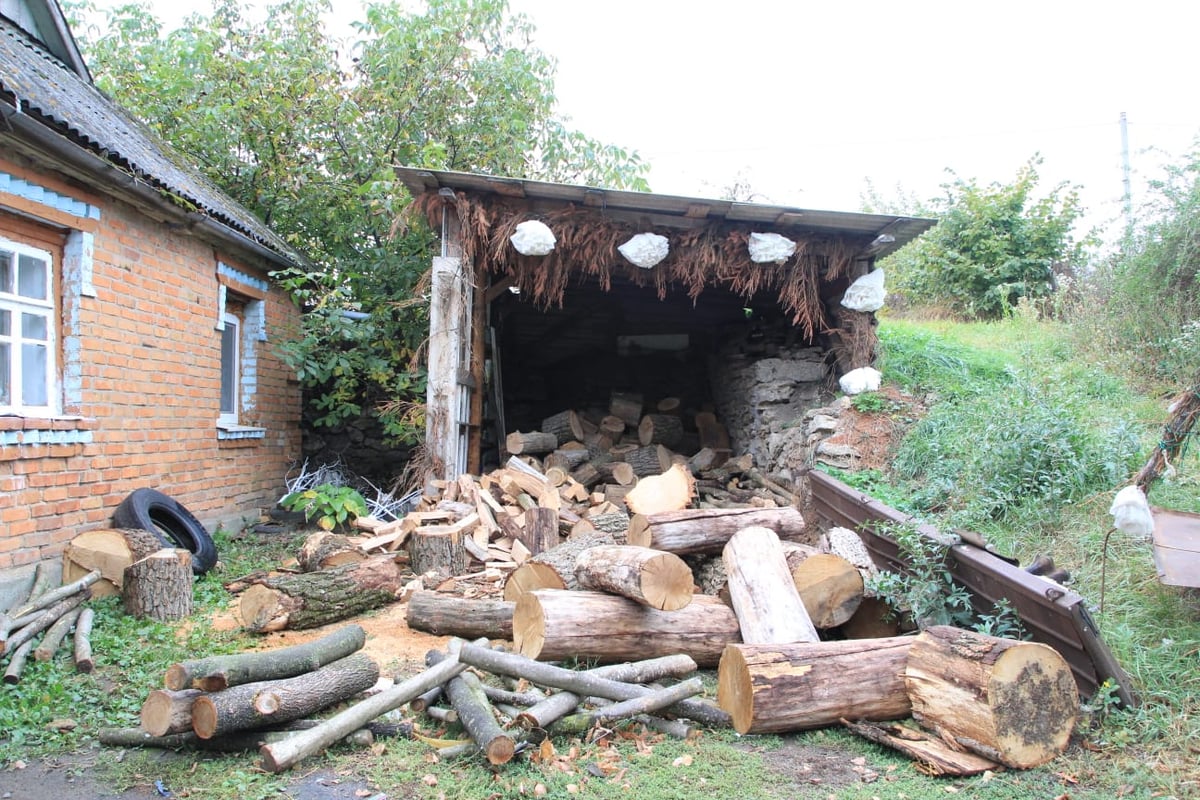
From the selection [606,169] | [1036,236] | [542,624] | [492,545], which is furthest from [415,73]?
[1036,236]

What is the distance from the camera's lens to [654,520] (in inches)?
191

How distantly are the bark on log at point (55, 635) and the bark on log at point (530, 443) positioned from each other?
4531 millimetres

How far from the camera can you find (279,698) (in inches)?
119

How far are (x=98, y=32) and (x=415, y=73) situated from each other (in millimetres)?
6358

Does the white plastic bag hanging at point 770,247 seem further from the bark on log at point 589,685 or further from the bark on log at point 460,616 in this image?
the bark on log at point 589,685

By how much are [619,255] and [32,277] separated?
16.3ft

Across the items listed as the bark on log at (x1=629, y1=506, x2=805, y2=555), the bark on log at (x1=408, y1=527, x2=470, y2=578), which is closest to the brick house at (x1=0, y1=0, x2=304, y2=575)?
the bark on log at (x1=408, y1=527, x2=470, y2=578)

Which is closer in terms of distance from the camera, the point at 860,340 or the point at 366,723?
the point at 366,723

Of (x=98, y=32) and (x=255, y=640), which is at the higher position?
(x=98, y=32)

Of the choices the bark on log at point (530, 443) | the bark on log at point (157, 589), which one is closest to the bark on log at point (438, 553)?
the bark on log at point (157, 589)

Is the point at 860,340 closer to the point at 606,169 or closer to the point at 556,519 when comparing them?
the point at 556,519

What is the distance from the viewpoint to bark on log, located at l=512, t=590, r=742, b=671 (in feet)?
12.4

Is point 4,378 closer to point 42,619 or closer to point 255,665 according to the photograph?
point 42,619

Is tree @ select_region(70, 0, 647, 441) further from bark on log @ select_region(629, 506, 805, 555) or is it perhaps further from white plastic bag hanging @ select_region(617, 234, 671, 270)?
bark on log @ select_region(629, 506, 805, 555)
